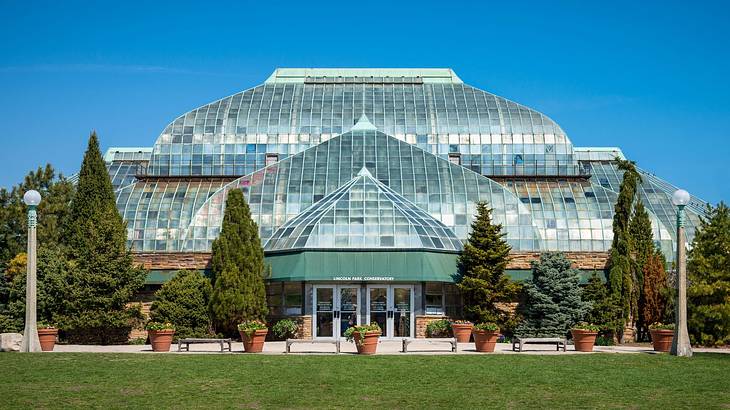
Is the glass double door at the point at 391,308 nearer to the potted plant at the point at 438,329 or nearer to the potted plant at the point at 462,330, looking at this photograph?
the potted plant at the point at 438,329

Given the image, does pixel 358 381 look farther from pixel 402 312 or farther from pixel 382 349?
pixel 402 312

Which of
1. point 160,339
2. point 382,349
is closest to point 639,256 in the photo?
point 382,349

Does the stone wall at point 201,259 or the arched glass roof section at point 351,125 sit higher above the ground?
the arched glass roof section at point 351,125

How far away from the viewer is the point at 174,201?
2009 inches

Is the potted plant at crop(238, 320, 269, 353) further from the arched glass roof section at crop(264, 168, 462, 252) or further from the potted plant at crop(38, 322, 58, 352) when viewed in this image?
the arched glass roof section at crop(264, 168, 462, 252)

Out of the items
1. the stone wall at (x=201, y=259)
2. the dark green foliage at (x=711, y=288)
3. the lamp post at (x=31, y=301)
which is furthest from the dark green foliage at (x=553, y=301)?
the lamp post at (x=31, y=301)

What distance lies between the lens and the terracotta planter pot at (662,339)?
1300 inches

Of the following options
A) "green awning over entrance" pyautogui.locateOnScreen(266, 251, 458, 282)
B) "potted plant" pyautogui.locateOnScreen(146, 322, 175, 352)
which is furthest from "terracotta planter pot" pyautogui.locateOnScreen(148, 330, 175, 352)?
"green awning over entrance" pyautogui.locateOnScreen(266, 251, 458, 282)

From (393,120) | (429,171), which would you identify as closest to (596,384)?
(429,171)

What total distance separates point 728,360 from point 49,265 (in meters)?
26.3

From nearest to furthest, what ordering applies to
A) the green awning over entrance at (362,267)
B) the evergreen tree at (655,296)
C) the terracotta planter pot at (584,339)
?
the terracotta planter pot at (584,339), the green awning over entrance at (362,267), the evergreen tree at (655,296)

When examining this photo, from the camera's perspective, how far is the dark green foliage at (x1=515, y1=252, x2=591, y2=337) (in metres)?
40.9

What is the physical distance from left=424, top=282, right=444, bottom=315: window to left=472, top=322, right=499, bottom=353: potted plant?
993 cm

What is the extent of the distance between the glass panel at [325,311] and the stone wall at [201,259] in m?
6.21
